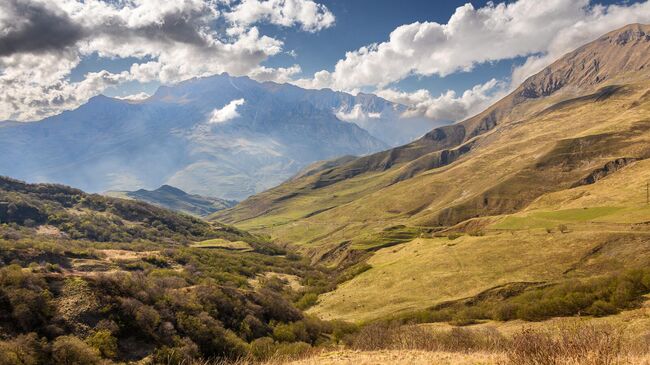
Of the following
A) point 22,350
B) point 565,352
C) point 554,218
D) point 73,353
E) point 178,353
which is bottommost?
point 554,218

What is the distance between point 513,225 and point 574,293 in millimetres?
95391

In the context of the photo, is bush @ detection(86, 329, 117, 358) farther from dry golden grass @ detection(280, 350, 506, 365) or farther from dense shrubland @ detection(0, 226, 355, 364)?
dry golden grass @ detection(280, 350, 506, 365)

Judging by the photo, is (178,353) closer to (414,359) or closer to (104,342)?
(104,342)

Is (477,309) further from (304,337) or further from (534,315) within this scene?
(304,337)

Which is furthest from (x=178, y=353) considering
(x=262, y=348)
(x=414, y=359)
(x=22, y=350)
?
(x=414, y=359)

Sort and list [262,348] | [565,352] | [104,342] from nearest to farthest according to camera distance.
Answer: [565,352], [104,342], [262,348]

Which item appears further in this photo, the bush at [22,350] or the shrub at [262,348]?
the shrub at [262,348]

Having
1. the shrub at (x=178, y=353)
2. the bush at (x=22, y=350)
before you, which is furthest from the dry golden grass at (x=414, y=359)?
the bush at (x=22, y=350)

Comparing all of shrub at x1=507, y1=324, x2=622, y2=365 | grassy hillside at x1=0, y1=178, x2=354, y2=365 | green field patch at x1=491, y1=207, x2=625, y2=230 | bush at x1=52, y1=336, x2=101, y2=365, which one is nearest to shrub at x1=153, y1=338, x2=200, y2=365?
grassy hillside at x1=0, y1=178, x2=354, y2=365

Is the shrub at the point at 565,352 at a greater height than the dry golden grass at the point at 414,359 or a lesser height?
greater

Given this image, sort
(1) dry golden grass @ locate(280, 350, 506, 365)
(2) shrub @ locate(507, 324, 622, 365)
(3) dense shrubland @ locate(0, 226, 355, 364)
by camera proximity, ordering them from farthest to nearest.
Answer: (3) dense shrubland @ locate(0, 226, 355, 364), (1) dry golden grass @ locate(280, 350, 506, 365), (2) shrub @ locate(507, 324, 622, 365)

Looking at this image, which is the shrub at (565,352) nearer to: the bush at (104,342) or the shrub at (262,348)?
the shrub at (262,348)

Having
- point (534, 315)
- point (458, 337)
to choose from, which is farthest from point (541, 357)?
point (534, 315)

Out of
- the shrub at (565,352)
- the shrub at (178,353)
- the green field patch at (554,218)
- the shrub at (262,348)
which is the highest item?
the shrub at (565,352)
